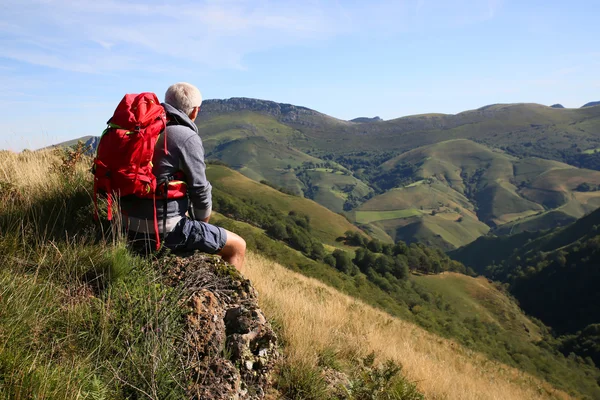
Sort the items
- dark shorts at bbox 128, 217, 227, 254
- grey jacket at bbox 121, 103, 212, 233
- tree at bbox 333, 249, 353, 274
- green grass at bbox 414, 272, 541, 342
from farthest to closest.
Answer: green grass at bbox 414, 272, 541, 342 → tree at bbox 333, 249, 353, 274 → dark shorts at bbox 128, 217, 227, 254 → grey jacket at bbox 121, 103, 212, 233

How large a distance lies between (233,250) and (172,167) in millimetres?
1256

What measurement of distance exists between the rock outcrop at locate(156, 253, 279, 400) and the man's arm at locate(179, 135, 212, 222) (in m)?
0.51

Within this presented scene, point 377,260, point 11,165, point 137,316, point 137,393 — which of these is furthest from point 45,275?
point 377,260

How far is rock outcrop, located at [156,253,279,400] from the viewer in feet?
9.46

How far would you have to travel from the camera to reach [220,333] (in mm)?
3229

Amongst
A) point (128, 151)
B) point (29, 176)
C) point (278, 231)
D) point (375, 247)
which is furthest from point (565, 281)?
point (128, 151)

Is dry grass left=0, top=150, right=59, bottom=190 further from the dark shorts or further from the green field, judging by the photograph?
the green field

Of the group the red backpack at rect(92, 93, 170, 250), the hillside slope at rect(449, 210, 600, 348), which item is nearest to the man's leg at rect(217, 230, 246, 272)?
the red backpack at rect(92, 93, 170, 250)

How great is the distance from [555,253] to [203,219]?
149 metres

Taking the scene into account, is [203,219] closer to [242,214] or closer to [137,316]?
[137,316]

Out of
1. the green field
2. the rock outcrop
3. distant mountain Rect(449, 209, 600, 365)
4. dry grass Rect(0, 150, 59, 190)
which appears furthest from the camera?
the green field

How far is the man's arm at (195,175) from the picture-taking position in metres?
3.74

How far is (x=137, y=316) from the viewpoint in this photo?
292 cm

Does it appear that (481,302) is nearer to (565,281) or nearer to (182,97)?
(565,281)
